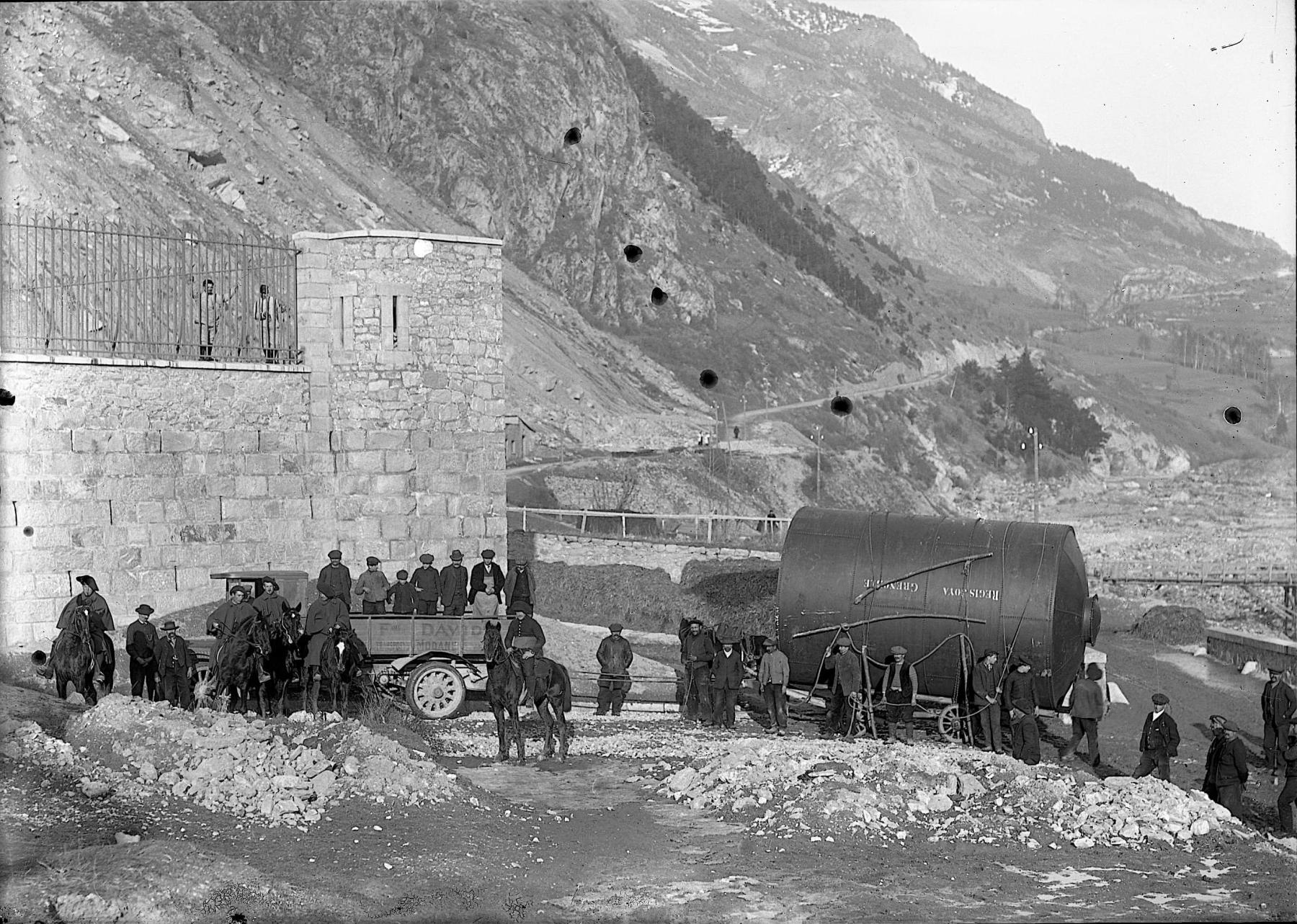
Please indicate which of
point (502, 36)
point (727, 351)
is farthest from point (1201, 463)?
point (502, 36)

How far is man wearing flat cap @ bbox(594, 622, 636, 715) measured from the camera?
66.7ft

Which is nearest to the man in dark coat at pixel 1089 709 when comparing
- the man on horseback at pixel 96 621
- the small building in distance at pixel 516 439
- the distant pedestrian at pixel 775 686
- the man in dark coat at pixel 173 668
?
the distant pedestrian at pixel 775 686

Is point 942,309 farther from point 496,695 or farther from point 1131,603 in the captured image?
point 496,695

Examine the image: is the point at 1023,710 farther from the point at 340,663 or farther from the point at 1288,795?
the point at 340,663

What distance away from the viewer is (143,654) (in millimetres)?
18469

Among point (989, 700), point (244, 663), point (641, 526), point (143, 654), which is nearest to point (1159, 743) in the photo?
point (989, 700)

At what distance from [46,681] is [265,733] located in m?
6.03

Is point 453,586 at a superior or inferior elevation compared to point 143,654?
superior

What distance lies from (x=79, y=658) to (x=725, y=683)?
8.21 metres

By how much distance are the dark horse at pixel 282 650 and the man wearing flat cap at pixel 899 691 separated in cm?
787

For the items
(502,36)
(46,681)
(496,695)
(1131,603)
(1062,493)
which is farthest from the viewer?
(1062,493)

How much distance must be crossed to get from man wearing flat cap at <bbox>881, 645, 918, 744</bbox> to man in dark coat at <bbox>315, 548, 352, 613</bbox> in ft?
24.9

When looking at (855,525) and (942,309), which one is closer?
(855,525)

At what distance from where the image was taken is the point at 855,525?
21969 mm
